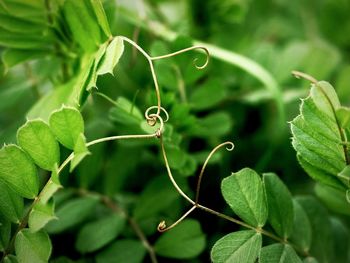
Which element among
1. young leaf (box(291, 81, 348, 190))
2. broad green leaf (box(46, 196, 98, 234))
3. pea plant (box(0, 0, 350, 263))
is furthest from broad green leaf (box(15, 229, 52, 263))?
young leaf (box(291, 81, 348, 190))

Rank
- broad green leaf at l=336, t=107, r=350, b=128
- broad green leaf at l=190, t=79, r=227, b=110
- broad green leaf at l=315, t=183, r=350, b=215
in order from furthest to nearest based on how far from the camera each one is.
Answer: broad green leaf at l=190, t=79, r=227, b=110 < broad green leaf at l=315, t=183, r=350, b=215 < broad green leaf at l=336, t=107, r=350, b=128

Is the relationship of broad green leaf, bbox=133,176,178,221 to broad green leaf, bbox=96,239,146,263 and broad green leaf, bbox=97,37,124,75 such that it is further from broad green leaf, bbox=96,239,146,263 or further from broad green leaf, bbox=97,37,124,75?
broad green leaf, bbox=97,37,124,75

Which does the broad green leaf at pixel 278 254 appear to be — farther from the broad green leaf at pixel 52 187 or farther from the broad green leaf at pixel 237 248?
the broad green leaf at pixel 52 187

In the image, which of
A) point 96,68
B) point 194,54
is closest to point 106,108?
point 194,54

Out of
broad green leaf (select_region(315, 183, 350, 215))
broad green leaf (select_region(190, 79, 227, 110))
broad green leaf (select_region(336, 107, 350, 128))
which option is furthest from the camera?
broad green leaf (select_region(190, 79, 227, 110))

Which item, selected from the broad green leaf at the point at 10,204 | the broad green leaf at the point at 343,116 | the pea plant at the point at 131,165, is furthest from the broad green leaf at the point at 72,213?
the broad green leaf at the point at 343,116
